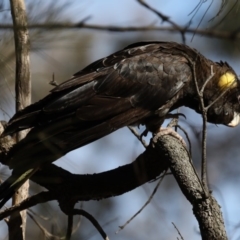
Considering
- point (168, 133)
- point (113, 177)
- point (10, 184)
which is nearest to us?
point (10, 184)

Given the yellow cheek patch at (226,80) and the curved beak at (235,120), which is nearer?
the yellow cheek patch at (226,80)

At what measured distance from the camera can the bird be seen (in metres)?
2.89

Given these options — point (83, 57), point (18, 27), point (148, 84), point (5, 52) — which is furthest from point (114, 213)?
point (18, 27)

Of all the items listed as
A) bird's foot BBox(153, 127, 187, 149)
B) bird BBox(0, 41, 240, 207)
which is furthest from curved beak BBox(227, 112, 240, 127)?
bird's foot BBox(153, 127, 187, 149)

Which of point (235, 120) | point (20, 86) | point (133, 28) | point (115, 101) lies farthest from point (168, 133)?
point (133, 28)

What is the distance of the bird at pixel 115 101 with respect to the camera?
114 inches

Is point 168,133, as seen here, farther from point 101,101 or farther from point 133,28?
point 133,28

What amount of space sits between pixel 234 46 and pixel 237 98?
214 centimetres

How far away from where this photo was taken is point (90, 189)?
120 inches

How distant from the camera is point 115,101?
3.56m

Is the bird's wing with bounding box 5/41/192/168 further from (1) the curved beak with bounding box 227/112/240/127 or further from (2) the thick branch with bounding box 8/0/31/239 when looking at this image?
(1) the curved beak with bounding box 227/112/240/127

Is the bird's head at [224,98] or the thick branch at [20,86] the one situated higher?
the bird's head at [224,98]

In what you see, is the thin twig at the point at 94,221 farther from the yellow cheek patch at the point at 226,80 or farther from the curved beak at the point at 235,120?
the curved beak at the point at 235,120

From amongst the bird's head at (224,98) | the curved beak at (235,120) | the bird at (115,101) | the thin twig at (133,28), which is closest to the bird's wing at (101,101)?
the bird at (115,101)
